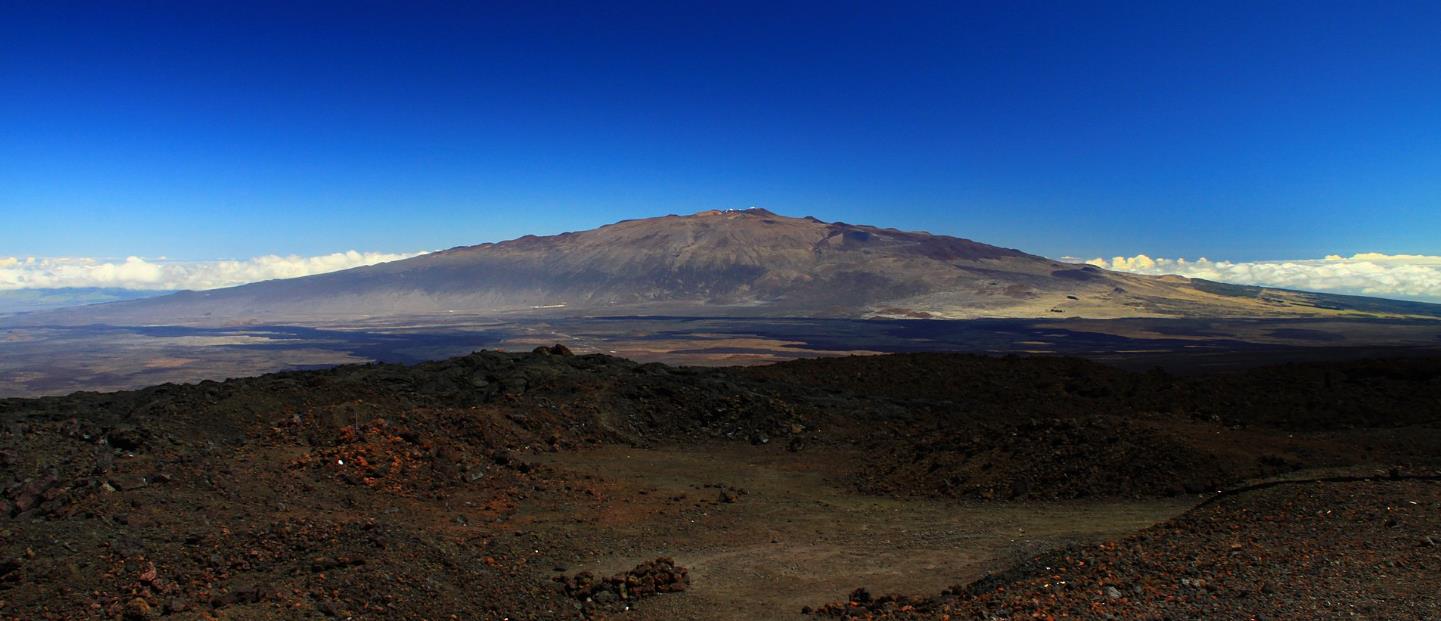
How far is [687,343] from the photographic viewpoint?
9612cm

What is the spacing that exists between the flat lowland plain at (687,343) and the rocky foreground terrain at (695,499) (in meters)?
42.9

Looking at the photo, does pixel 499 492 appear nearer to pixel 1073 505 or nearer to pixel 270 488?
pixel 270 488

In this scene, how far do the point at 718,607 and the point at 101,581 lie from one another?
5.64m

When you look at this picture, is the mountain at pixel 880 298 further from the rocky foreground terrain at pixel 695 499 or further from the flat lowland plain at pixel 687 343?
the rocky foreground terrain at pixel 695 499

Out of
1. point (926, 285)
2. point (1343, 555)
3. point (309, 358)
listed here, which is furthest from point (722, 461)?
point (926, 285)

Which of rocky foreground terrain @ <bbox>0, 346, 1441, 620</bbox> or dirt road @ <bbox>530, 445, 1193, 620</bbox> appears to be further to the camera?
dirt road @ <bbox>530, 445, 1193, 620</bbox>

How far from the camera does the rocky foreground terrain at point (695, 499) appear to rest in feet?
22.8

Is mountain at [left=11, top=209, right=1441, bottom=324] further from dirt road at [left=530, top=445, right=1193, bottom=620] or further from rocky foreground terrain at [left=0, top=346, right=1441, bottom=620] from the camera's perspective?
dirt road at [left=530, top=445, right=1193, bottom=620]

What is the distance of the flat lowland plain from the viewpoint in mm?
73125

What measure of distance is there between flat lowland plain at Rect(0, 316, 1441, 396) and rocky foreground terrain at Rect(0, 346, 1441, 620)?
42931 millimetres

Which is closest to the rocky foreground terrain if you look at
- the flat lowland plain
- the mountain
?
the flat lowland plain

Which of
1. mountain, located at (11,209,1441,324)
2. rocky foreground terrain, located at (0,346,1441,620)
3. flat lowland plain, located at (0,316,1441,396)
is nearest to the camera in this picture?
rocky foreground terrain, located at (0,346,1441,620)

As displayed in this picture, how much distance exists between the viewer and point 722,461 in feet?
60.2

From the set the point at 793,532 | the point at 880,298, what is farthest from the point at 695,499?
the point at 880,298
